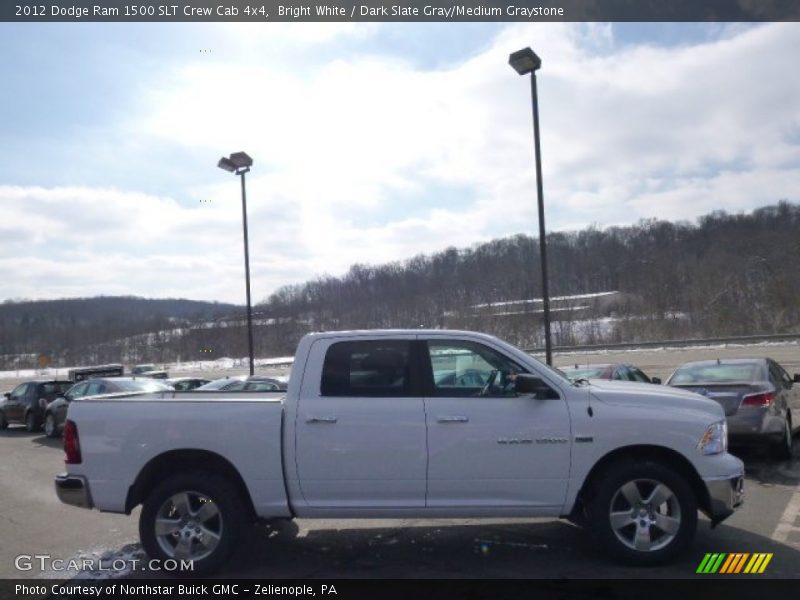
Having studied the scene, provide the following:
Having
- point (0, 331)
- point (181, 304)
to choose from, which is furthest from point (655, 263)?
point (0, 331)

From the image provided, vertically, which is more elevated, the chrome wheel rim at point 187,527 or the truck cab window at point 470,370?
the truck cab window at point 470,370

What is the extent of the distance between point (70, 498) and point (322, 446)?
2252 millimetres

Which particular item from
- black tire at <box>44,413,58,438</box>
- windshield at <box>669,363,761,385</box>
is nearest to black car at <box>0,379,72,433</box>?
black tire at <box>44,413,58,438</box>

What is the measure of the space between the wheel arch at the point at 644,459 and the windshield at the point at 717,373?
5108 millimetres

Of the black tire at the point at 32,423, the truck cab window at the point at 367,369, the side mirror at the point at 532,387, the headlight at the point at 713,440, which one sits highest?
the truck cab window at the point at 367,369

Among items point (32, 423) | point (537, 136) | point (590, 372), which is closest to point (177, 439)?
point (590, 372)

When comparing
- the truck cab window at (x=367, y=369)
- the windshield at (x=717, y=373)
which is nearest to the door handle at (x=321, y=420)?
the truck cab window at (x=367, y=369)

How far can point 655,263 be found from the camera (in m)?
91.0

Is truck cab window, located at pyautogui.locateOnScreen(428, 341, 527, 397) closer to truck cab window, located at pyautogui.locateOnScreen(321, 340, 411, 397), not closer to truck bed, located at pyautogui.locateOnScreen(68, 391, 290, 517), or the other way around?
truck cab window, located at pyautogui.locateOnScreen(321, 340, 411, 397)

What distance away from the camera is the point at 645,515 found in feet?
19.7

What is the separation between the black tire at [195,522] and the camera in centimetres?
605

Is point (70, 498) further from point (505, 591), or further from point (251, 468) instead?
point (505, 591)

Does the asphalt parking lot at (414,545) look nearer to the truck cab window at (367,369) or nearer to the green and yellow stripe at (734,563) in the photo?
the green and yellow stripe at (734,563)

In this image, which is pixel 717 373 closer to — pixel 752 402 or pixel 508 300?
pixel 752 402
